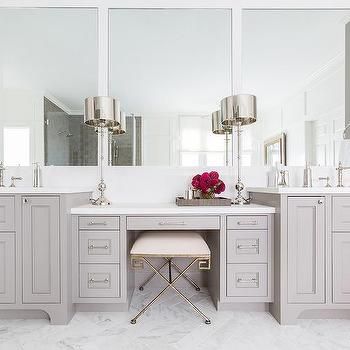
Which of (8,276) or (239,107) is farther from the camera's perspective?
(239,107)

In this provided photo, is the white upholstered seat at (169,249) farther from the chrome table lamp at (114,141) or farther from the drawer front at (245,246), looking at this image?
the chrome table lamp at (114,141)

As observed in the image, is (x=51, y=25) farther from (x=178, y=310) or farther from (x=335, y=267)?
(x=335, y=267)

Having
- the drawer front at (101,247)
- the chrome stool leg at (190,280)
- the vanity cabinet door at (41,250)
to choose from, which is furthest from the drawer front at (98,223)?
the chrome stool leg at (190,280)

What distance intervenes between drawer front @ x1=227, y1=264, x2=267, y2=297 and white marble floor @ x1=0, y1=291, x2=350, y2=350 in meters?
0.17

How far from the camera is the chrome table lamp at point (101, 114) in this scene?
7.40 feet

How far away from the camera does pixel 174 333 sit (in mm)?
1763

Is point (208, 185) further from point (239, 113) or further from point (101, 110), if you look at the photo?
point (101, 110)

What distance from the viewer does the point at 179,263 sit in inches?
98.8

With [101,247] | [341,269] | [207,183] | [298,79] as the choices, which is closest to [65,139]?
[101,247]

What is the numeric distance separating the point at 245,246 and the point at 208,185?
1.67ft

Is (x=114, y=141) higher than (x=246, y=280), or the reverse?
(x=114, y=141)

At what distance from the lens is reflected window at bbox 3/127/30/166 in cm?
244

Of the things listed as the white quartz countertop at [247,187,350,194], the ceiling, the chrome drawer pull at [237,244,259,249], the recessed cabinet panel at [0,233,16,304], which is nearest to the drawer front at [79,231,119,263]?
the recessed cabinet panel at [0,233,16,304]

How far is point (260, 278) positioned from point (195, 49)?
1.87 m
